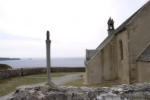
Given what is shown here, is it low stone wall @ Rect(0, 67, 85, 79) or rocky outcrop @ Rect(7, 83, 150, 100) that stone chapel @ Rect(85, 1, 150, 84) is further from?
low stone wall @ Rect(0, 67, 85, 79)

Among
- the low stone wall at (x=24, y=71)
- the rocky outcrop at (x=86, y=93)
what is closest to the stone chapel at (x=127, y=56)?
the rocky outcrop at (x=86, y=93)

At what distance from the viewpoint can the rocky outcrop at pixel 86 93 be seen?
5750 mm

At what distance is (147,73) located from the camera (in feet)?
50.9

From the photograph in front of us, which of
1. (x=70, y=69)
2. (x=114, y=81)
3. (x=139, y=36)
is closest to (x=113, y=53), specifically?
(x=114, y=81)

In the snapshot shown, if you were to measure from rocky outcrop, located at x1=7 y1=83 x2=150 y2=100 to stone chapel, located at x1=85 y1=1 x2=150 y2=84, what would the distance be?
10196 millimetres

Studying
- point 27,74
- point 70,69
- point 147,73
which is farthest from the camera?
point 70,69

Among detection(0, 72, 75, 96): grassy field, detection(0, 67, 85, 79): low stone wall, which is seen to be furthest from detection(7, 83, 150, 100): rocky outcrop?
detection(0, 67, 85, 79): low stone wall

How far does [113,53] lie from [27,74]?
49.0 feet

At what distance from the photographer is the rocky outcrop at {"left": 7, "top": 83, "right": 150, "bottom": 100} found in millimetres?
5750

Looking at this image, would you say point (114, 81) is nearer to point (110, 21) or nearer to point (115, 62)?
point (115, 62)

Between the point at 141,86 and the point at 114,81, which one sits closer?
Result: the point at 141,86

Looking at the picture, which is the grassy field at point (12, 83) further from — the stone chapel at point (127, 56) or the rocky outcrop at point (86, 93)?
the rocky outcrop at point (86, 93)

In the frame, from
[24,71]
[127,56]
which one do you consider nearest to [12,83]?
[24,71]

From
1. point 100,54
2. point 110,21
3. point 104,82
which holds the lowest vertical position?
point 104,82
